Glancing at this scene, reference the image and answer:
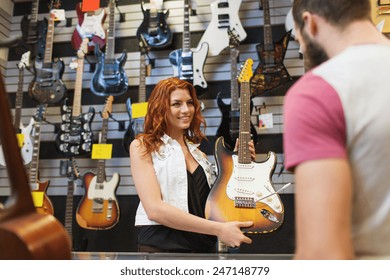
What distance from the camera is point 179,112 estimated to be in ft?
4.88

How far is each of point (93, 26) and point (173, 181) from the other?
198cm

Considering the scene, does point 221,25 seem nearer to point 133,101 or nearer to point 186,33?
point 186,33

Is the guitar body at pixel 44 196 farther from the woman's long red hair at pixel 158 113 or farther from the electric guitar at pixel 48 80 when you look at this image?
the woman's long red hair at pixel 158 113

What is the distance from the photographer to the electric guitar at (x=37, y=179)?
2581 millimetres

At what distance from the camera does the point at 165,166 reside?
4.42ft

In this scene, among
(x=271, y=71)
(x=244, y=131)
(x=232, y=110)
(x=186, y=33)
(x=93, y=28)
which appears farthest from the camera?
(x=93, y=28)

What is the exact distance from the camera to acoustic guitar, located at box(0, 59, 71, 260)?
1.81ft

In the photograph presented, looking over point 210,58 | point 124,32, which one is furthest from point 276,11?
point 124,32

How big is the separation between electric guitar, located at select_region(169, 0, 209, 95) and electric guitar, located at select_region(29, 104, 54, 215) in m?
1.04

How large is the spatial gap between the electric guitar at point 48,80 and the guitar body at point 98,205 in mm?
655

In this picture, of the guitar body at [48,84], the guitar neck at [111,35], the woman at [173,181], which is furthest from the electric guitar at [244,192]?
the guitar body at [48,84]

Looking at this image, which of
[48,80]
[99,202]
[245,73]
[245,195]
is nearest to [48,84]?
[48,80]

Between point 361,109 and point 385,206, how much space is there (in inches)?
5.6
